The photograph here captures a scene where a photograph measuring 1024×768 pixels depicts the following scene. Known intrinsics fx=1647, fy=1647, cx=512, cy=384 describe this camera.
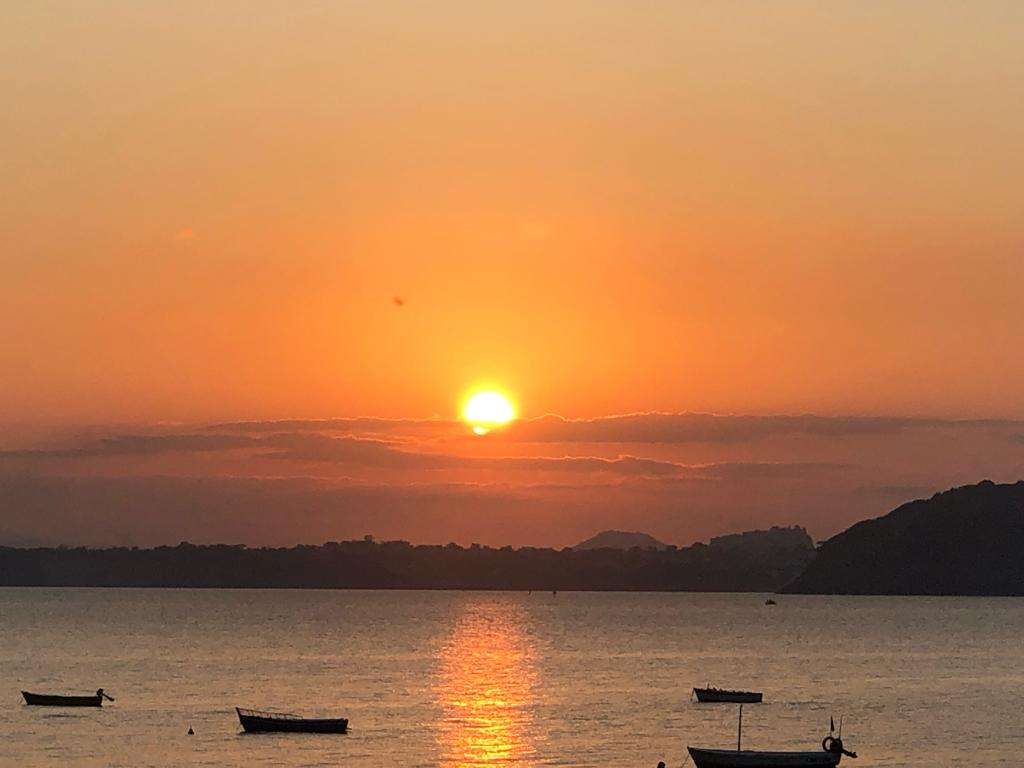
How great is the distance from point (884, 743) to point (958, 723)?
697 inches

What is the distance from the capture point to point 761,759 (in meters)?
101

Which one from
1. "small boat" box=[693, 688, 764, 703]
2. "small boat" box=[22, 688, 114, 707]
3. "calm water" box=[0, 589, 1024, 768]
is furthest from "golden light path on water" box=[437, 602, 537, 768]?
"small boat" box=[22, 688, 114, 707]

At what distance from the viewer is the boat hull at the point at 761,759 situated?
10069 centimetres

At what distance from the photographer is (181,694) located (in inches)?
6358

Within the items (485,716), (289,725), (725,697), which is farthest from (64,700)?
(725,697)

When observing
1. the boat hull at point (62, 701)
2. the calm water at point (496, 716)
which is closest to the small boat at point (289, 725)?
the calm water at point (496, 716)

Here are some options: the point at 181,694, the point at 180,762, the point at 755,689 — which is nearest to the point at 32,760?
the point at 180,762

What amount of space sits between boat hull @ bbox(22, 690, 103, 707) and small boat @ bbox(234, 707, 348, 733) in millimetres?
24998

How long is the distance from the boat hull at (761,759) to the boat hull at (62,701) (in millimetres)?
64085

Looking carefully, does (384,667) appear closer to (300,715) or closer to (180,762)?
(300,715)

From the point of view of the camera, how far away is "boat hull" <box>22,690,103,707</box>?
144000 mm

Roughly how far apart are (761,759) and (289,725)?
128ft

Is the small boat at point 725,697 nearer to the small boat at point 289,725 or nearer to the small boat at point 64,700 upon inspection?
the small boat at point 289,725

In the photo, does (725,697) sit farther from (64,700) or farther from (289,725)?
(64,700)
